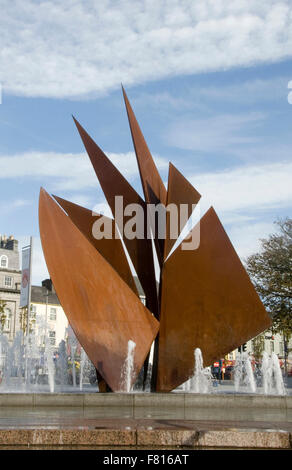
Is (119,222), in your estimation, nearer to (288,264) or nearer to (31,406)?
(31,406)

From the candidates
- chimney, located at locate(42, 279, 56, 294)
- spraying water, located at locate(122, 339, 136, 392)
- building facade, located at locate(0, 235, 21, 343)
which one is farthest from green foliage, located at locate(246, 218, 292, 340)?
chimney, located at locate(42, 279, 56, 294)

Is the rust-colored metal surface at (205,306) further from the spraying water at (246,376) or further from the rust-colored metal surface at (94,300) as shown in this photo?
the spraying water at (246,376)

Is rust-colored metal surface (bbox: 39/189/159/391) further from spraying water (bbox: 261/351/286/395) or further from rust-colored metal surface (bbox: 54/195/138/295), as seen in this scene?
spraying water (bbox: 261/351/286/395)

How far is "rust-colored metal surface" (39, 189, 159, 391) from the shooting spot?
12.8 metres

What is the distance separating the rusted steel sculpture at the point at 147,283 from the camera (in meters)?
12.9

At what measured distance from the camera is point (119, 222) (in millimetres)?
15031

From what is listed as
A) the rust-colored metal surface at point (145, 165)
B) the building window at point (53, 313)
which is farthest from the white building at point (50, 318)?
the rust-colored metal surface at point (145, 165)

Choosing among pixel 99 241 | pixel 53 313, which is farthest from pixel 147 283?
pixel 53 313

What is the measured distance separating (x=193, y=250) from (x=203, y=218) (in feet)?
2.73

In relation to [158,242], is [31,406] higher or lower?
lower

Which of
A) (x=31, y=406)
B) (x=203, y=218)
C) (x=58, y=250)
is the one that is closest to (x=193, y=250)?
(x=203, y=218)

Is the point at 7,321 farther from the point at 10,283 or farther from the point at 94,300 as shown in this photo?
the point at 94,300

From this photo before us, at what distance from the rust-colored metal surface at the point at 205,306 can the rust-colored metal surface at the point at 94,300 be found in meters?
0.82

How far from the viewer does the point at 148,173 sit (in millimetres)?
15305
